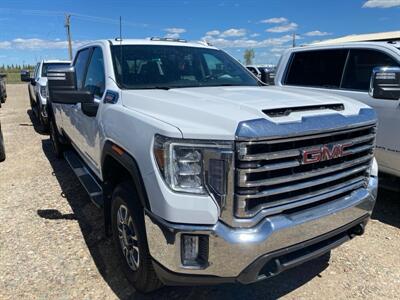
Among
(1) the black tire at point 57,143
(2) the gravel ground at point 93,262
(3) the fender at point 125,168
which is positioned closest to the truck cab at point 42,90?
(1) the black tire at point 57,143

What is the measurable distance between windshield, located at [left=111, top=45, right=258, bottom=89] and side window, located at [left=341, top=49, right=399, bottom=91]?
5.69 ft

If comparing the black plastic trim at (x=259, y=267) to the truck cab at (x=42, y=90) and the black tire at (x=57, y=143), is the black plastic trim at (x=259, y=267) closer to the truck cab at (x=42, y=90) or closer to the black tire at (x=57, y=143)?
the black tire at (x=57, y=143)

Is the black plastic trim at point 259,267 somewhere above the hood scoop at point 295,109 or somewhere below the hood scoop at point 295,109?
below

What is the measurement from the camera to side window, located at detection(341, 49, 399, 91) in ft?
16.7

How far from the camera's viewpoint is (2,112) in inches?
596

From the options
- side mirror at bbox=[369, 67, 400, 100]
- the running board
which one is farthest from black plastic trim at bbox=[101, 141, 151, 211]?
side mirror at bbox=[369, 67, 400, 100]

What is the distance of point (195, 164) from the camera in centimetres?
232

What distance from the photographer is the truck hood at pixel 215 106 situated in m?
2.33

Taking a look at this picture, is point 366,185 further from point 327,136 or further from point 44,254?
point 44,254

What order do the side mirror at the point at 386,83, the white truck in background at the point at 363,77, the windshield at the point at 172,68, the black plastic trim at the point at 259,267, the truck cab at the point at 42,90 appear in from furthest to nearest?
the truck cab at the point at 42,90 → the white truck in background at the point at 363,77 → the side mirror at the point at 386,83 → the windshield at the point at 172,68 → the black plastic trim at the point at 259,267

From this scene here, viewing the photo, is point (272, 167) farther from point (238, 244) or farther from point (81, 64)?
point (81, 64)

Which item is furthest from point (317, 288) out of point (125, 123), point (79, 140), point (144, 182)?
point (79, 140)

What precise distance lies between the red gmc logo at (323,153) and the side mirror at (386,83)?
74.8 inches

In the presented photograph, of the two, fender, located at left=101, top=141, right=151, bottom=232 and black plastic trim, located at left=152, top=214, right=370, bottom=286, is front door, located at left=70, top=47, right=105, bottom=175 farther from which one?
black plastic trim, located at left=152, top=214, right=370, bottom=286
